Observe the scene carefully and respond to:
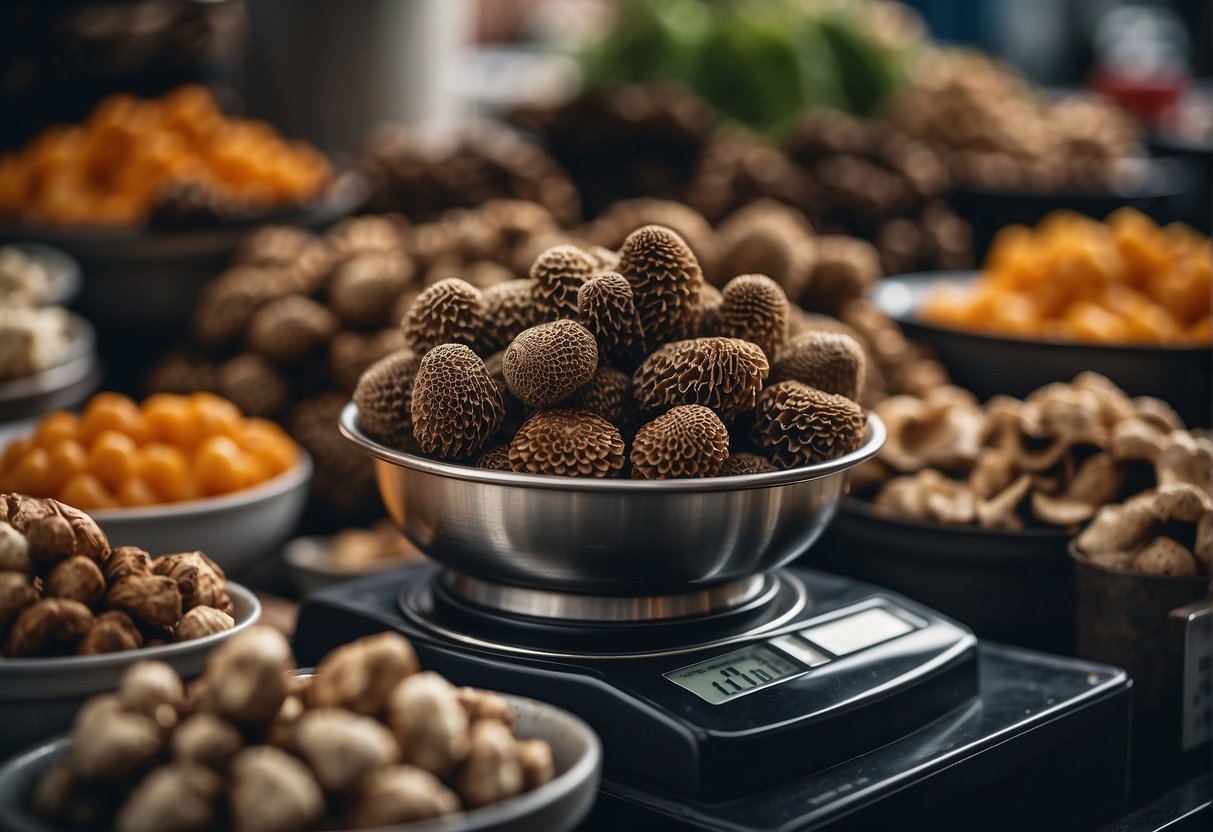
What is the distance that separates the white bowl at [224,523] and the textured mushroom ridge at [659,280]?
51 centimetres

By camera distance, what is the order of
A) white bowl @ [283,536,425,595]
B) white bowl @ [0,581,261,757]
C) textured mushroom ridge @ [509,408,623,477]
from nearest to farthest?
white bowl @ [0,581,261,757] < textured mushroom ridge @ [509,408,623,477] < white bowl @ [283,536,425,595]

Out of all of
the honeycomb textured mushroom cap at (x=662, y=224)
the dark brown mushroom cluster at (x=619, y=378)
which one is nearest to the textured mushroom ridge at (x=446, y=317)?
the dark brown mushroom cluster at (x=619, y=378)

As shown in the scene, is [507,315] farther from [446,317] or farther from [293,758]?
[293,758]

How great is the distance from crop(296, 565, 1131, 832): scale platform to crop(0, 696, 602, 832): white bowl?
13 centimetres

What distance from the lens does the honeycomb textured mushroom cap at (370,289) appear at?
1712 millimetres

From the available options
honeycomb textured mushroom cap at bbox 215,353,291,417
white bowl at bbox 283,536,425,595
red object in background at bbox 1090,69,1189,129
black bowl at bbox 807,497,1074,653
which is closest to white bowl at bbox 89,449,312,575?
white bowl at bbox 283,536,425,595

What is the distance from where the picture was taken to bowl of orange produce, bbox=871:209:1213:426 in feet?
5.40

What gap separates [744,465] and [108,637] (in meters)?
0.46

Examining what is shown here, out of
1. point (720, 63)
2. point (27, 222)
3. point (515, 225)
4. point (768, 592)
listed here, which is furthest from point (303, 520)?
point (720, 63)

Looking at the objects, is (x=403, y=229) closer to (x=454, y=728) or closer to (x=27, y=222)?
(x=27, y=222)

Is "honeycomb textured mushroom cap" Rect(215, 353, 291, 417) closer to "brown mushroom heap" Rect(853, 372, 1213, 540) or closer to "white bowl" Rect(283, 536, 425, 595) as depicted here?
"white bowl" Rect(283, 536, 425, 595)

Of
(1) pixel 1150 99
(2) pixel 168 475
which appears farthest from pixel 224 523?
(1) pixel 1150 99

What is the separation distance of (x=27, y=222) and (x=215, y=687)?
1.47 m

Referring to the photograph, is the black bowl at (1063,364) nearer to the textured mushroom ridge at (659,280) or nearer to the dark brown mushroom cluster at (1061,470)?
the dark brown mushroom cluster at (1061,470)
